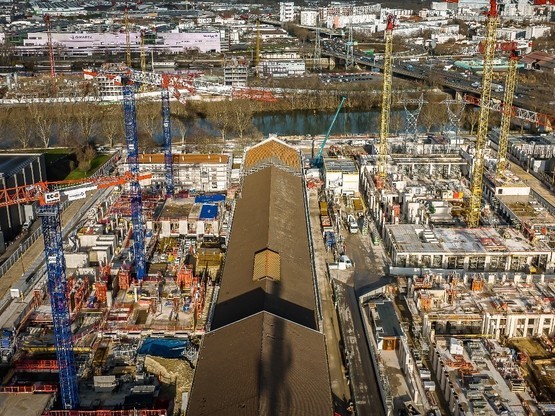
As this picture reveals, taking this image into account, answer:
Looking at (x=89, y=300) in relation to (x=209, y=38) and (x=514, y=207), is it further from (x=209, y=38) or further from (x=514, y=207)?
(x=209, y=38)

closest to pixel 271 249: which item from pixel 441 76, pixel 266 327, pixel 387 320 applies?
pixel 387 320

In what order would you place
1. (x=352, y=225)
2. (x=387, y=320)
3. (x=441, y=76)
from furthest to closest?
1. (x=441, y=76)
2. (x=352, y=225)
3. (x=387, y=320)

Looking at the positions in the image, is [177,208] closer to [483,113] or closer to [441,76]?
[483,113]

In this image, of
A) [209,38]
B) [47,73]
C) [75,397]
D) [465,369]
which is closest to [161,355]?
[75,397]

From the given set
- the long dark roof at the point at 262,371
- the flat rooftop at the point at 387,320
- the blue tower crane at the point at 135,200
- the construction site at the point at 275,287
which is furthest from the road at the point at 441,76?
the long dark roof at the point at 262,371

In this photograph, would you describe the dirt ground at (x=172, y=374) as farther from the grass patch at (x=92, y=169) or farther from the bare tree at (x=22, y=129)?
the bare tree at (x=22, y=129)

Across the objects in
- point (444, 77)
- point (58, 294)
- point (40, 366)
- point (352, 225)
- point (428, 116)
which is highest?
point (444, 77)
